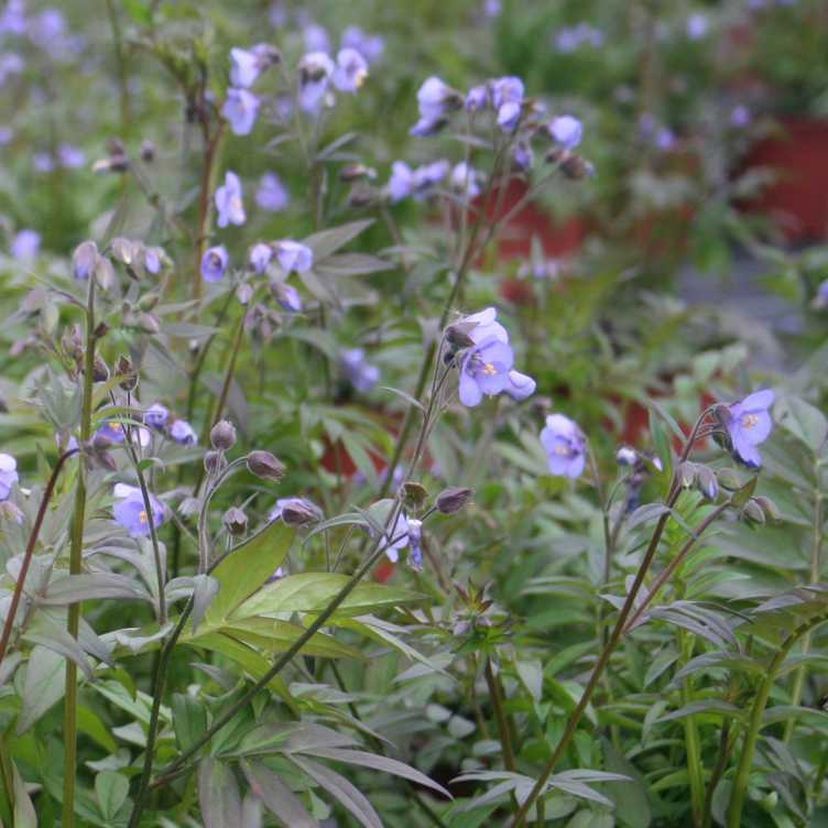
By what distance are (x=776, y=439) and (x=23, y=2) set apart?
2.54 m

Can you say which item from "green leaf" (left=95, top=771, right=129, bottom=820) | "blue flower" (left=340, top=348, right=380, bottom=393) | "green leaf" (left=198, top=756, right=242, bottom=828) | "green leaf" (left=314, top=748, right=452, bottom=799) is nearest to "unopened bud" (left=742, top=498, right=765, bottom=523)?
"green leaf" (left=314, top=748, right=452, bottom=799)

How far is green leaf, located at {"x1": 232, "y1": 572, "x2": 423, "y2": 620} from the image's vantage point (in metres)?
1.01

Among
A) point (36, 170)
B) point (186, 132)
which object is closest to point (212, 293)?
point (186, 132)

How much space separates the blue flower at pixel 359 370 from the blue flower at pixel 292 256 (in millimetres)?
507

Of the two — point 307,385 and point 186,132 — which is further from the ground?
point 186,132

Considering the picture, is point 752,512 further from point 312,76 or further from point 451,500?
point 312,76

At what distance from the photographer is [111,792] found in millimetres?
1088

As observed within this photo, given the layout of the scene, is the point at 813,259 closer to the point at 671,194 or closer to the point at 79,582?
the point at 671,194

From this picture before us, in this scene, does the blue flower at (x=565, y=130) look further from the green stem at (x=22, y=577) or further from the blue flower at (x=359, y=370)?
the green stem at (x=22, y=577)

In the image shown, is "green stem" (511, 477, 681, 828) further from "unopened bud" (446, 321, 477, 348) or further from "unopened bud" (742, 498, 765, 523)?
"unopened bud" (446, 321, 477, 348)

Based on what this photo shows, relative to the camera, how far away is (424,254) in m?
1.66

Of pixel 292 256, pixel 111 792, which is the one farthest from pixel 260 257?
pixel 111 792

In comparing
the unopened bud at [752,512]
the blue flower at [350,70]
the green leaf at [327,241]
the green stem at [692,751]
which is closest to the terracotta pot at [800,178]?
the blue flower at [350,70]

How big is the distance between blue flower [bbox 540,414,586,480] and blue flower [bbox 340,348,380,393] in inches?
26.0
